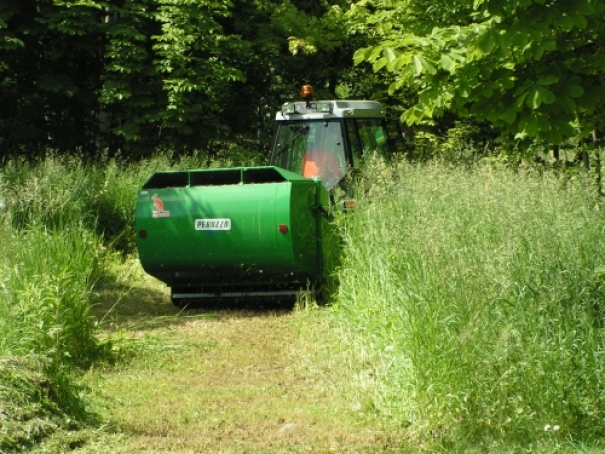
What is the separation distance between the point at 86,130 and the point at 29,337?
1578 cm

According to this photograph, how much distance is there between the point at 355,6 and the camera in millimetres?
21031

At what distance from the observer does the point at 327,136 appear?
11711 mm

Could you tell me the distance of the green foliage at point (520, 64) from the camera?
6480 millimetres

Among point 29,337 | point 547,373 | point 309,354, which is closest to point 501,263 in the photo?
point 547,373

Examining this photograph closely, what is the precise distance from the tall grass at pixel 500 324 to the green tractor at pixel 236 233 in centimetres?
286

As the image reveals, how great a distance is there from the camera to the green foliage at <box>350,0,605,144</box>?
6480mm

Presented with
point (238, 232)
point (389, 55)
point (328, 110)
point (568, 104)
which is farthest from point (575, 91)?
point (328, 110)

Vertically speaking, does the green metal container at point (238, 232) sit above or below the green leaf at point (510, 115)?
below

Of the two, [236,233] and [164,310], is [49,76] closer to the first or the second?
[164,310]

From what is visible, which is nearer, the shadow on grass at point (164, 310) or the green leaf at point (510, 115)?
the green leaf at point (510, 115)

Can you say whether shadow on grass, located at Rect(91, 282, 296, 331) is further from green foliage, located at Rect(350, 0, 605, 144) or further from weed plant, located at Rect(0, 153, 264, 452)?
green foliage, located at Rect(350, 0, 605, 144)

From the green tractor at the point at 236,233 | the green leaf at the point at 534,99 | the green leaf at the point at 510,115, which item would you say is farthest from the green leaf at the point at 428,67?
the green tractor at the point at 236,233

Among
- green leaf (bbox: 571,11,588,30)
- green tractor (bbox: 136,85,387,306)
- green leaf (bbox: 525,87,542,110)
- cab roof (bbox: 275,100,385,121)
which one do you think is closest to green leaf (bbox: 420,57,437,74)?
green leaf (bbox: 525,87,542,110)

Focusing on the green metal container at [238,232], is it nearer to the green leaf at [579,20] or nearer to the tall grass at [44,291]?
the tall grass at [44,291]
